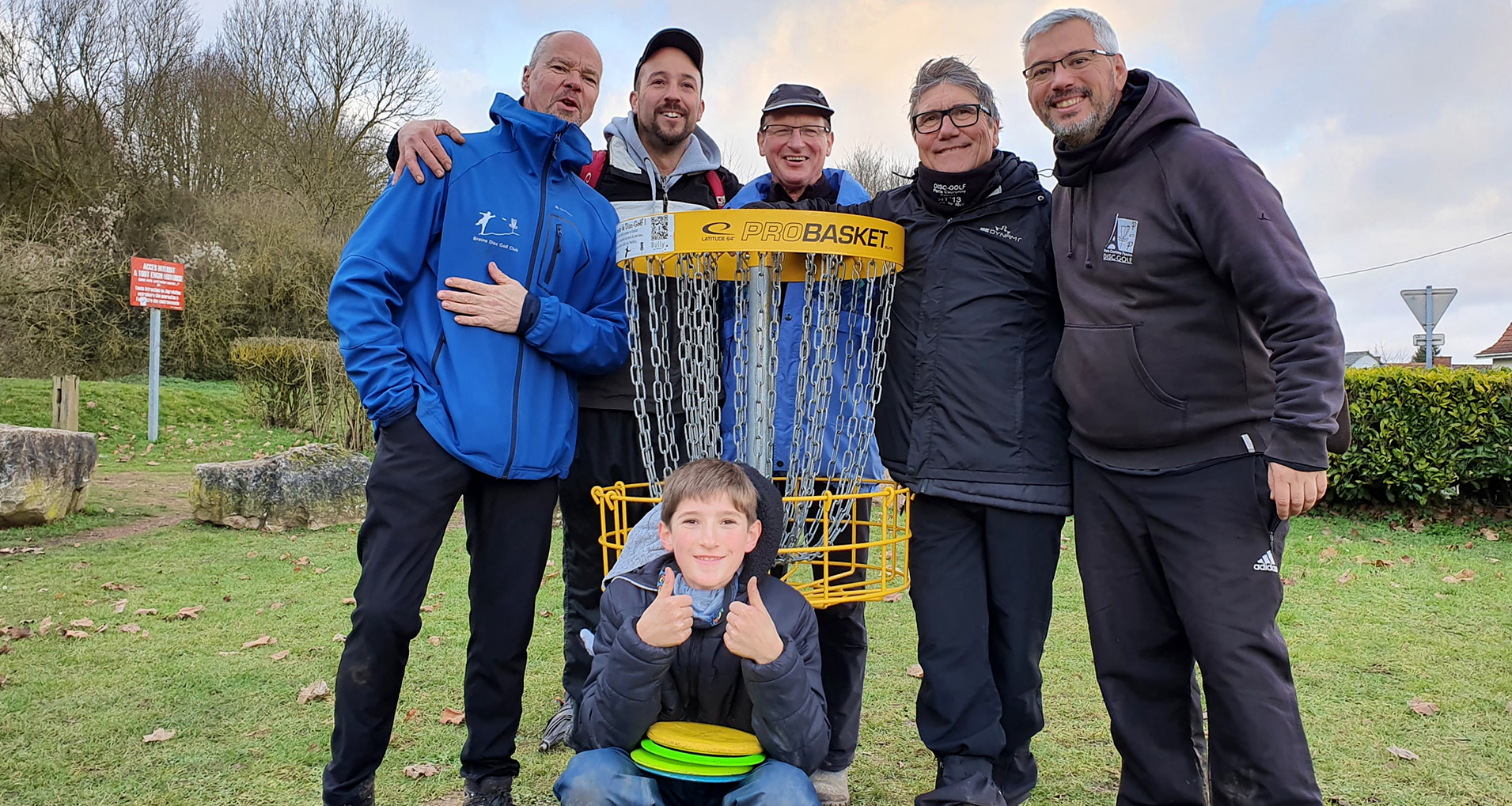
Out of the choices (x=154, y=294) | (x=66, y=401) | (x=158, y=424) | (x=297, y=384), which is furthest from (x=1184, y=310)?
(x=158, y=424)

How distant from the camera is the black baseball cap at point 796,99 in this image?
298 cm

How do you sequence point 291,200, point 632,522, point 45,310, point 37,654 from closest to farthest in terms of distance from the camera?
point 632,522, point 37,654, point 45,310, point 291,200

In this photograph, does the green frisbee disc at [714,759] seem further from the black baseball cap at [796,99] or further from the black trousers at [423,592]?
the black baseball cap at [796,99]

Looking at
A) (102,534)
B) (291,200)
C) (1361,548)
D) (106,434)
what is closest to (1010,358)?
(1361,548)

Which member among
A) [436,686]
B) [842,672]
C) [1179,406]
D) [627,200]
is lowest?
[436,686]

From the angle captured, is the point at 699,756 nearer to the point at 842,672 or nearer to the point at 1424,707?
the point at 842,672

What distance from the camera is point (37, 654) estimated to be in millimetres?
4449

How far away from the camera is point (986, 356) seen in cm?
269

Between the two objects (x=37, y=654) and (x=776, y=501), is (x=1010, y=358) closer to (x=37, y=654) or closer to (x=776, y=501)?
(x=776, y=501)

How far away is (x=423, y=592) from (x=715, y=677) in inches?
35.3

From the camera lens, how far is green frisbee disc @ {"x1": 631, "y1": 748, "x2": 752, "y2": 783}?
2072 mm

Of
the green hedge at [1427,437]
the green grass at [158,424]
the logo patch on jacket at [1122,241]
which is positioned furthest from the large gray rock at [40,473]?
the green hedge at [1427,437]

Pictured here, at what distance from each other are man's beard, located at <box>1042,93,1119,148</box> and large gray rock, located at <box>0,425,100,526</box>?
7892 mm

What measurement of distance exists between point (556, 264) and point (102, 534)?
6365mm
